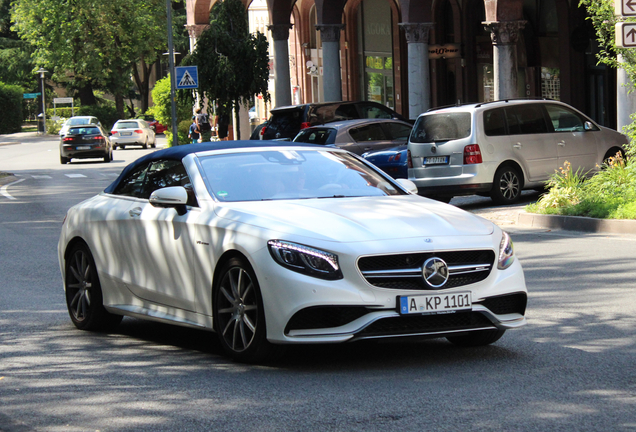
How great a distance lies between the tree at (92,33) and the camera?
7644 cm

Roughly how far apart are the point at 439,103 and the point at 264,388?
102ft

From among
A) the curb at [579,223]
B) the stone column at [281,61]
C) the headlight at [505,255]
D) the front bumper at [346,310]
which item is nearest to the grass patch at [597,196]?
the curb at [579,223]

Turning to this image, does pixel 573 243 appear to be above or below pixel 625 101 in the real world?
below

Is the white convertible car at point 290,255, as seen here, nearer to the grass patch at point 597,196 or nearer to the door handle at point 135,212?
the door handle at point 135,212

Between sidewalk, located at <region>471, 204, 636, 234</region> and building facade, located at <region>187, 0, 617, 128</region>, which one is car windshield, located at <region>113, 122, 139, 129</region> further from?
sidewalk, located at <region>471, 204, 636, 234</region>

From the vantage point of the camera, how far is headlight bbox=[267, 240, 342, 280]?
625cm

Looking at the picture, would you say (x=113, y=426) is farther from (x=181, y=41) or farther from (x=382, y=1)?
(x=181, y=41)

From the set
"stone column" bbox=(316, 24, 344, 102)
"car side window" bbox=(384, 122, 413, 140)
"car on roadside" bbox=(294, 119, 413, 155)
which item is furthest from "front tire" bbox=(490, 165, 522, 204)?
"stone column" bbox=(316, 24, 344, 102)

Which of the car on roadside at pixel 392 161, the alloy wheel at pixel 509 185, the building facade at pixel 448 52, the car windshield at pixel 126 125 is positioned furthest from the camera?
the car windshield at pixel 126 125

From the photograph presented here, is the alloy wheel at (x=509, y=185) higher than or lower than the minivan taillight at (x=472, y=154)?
lower

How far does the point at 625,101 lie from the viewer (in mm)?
18016

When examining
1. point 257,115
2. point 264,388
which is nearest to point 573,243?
point 264,388

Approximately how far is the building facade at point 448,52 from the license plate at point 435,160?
6.31 metres

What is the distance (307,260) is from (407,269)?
0.58 metres
